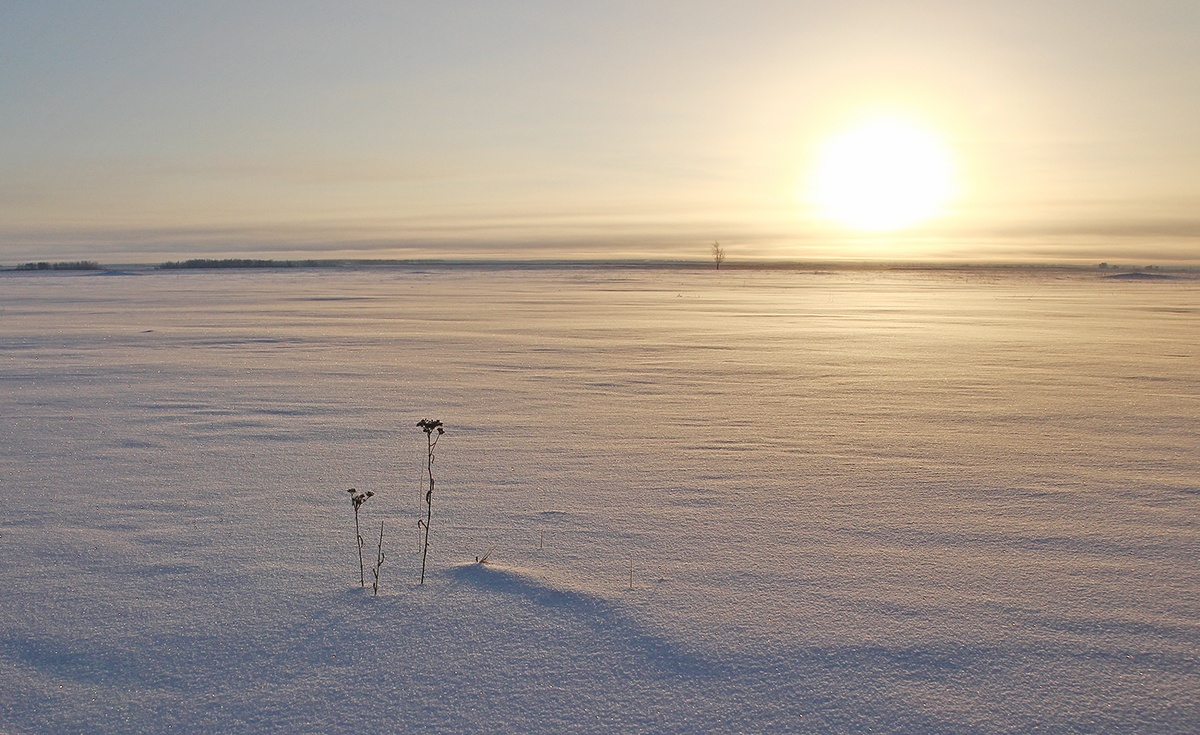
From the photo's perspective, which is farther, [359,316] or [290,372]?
[359,316]

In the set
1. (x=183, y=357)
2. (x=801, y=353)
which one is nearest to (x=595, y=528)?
(x=801, y=353)

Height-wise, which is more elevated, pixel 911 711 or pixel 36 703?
pixel 911 711

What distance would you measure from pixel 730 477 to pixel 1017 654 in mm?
1988

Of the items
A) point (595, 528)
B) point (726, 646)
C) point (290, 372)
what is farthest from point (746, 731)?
point (290, 372)

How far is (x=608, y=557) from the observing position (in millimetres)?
3209

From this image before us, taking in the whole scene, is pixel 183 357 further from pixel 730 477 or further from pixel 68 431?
pixel 730 477

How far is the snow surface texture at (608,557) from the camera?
2.25 metres

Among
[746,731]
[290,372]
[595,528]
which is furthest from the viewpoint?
[290,372]

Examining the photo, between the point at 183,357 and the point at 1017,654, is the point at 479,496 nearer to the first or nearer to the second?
the point at 1017,654

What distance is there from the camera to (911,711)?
218cm

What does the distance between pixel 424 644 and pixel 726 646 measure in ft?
3.25

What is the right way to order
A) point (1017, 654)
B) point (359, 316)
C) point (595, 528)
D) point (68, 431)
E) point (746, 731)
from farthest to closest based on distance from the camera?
point (359, 316) < point (68, 431) < point (595, 528) < point (1017, 654) < point (746, 731)

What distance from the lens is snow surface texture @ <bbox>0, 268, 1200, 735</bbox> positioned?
2254mm

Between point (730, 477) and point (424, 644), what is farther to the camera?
point (730, 477)
